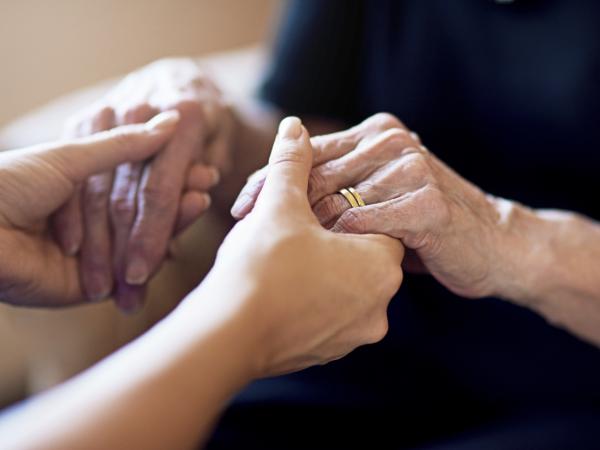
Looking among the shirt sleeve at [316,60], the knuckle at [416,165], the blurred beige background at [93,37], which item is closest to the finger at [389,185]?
the knuckle at [416,165]

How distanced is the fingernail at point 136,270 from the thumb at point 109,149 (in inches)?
5.3

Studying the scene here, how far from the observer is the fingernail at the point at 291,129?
653mm

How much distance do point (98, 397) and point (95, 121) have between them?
53cm

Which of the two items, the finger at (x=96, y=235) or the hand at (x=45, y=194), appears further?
the finger at (x=96, y=235)

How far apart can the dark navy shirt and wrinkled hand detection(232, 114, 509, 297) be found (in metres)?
0.26

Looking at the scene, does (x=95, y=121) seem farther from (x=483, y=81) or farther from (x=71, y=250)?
(x=483, y=81)

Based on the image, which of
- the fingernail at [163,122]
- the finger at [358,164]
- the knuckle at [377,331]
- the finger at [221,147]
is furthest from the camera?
the finger at [221,147]

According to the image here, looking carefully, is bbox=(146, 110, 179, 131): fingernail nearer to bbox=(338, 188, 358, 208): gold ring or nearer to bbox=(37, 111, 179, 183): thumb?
bbox=(37, 111, 179, 183): thumb

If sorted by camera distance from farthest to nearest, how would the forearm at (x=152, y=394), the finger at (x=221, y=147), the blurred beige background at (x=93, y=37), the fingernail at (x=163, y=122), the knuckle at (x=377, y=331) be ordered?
1. the blurred beige background at (x=93, y=37)
2. the finger at (x=221, y=147)
3. the fingernail at (x=163, y=122)
4. the knuckle at (x=377, y=331)
5. the forearm at (x=152, y=394)

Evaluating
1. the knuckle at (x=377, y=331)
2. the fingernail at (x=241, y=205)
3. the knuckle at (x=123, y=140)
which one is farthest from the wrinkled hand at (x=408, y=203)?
the knuckle at (x=123, y=140)

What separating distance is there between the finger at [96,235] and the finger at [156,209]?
3cm

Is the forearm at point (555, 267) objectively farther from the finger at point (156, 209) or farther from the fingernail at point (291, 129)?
the finger at point (156, 209)

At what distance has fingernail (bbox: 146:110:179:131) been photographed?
80 cm

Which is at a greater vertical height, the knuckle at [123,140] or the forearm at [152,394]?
the knuckle at [123,140]
